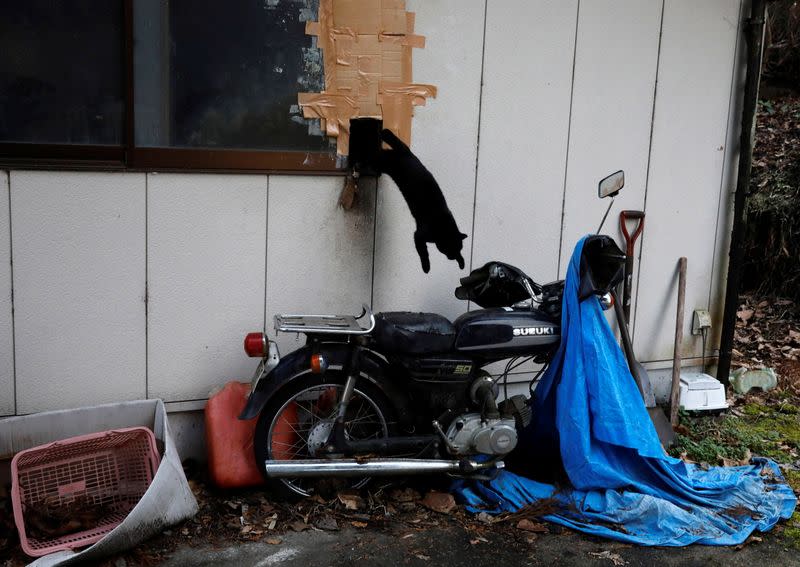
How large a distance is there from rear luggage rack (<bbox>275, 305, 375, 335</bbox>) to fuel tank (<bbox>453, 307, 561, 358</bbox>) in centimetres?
52

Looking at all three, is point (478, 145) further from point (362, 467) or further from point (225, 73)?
point (362, 467)

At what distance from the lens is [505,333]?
4328 millimetres

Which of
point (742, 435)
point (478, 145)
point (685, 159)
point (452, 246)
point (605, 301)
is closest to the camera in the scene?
point (605, 301)

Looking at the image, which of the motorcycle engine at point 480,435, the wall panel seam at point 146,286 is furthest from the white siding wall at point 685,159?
the wall panel seam at point 146,286

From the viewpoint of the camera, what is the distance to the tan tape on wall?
4602 mm

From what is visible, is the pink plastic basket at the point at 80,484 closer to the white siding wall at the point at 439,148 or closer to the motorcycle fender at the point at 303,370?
the motorcycle fender at the point at 303,370

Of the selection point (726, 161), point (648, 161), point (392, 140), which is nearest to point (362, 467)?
point (392, 140)

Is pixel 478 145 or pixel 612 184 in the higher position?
pixel 478 145

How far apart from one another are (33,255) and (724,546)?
3.93m

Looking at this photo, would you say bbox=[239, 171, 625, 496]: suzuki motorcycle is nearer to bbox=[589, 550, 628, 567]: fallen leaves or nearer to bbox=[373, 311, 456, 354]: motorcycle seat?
bbox=[373, 311, 456, 354]: motorcycle seat

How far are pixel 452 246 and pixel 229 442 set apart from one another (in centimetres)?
178

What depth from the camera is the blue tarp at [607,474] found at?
424 centimetres

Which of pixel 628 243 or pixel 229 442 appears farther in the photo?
pixel 628 243

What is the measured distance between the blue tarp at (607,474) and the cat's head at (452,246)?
2.58ft
